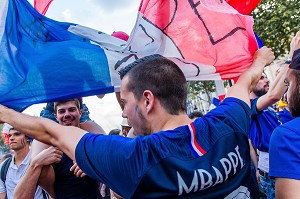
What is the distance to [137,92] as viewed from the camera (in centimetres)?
167

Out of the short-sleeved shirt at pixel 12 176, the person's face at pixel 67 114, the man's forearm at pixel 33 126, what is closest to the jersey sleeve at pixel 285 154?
the man's forearm at pixel 33 126

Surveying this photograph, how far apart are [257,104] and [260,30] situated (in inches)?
330

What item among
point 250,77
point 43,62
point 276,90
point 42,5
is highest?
point 42,5

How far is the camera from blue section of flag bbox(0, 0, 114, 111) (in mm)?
2301

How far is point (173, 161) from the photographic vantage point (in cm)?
142

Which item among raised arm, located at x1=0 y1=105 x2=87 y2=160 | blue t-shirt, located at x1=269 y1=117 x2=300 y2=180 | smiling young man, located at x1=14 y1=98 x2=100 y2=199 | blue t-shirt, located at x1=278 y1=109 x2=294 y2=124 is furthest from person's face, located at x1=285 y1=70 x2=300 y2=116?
smiling young man, located at x1=14 y1=98 x2=100 y2=199

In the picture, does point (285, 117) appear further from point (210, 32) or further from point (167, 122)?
point (167, 122)

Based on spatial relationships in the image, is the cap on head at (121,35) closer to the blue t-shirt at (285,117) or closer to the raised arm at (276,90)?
the raised arm at (276,90)

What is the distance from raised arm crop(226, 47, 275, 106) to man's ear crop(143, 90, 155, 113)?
1.66 ft

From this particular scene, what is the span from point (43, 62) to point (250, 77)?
4.49ft

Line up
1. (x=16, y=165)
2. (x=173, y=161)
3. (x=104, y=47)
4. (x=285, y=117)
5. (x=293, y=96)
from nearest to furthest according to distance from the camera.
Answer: (x=173, y=161)
(x=293, y=96)
(x=104, y=47)
(x=285, y=117)
(x=16, y=165)

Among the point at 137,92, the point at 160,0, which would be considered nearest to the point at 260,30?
the point at 160,0

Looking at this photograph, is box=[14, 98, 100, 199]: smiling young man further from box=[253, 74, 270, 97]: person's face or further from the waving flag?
box=[253, 74, 270, 97]: person's face

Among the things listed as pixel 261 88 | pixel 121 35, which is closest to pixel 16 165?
pixel 121 35
